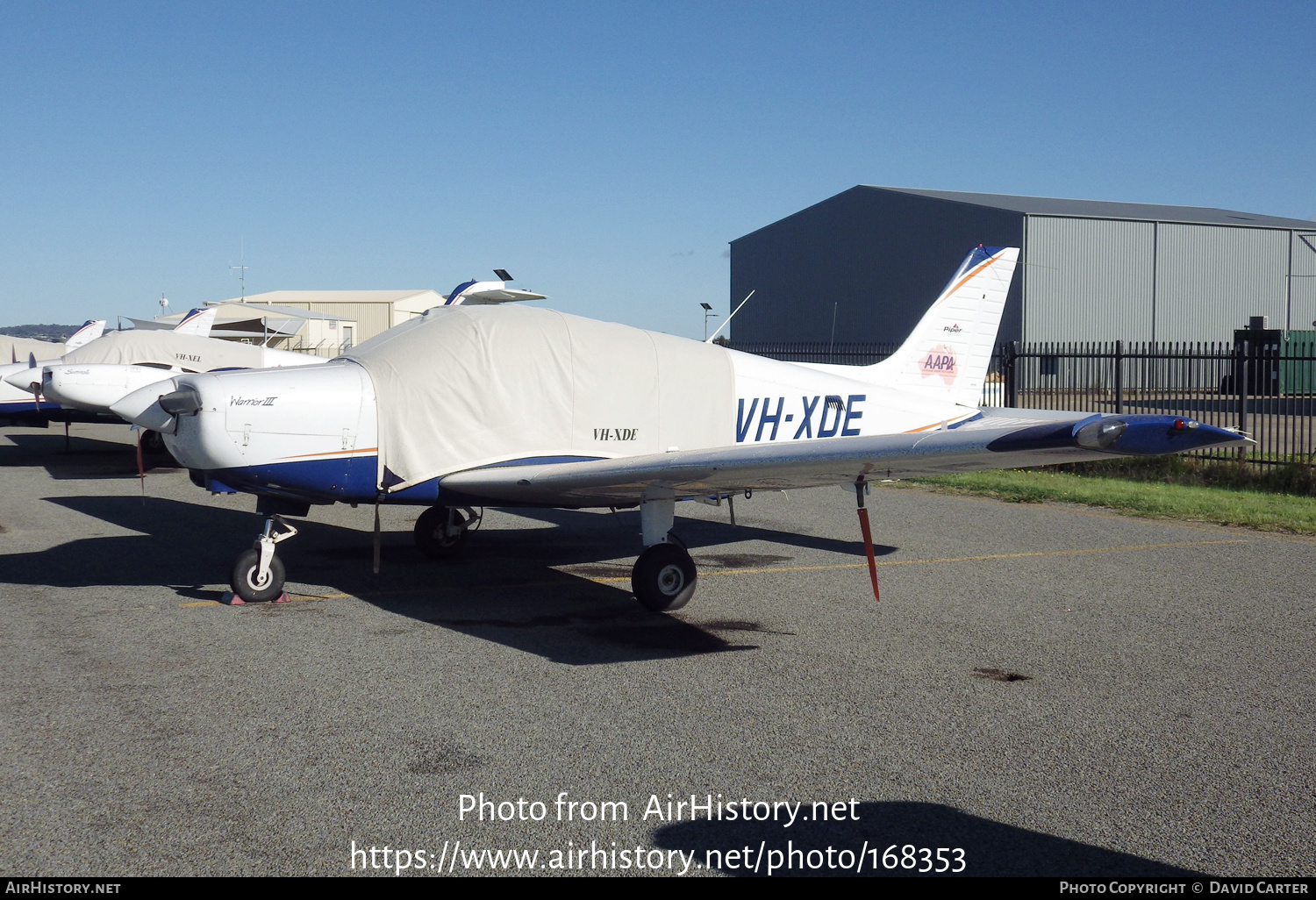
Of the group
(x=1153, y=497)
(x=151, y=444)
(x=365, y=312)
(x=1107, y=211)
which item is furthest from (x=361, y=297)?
(x=1153, y=497)

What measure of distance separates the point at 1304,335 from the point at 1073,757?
39549 millimetres

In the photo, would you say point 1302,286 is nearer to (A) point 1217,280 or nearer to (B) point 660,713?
(A) point 1217,280

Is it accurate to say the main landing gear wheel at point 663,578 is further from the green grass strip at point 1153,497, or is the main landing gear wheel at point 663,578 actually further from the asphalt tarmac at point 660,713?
the green grass strip at point 1153,497

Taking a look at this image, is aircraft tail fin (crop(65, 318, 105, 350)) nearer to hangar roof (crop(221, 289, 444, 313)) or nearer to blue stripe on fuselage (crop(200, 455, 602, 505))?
blue stripe on fuselage (crop(200, 455, 602, 505))

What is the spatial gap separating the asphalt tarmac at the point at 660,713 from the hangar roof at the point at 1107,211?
1335 inches

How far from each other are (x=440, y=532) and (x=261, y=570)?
6.78 feet

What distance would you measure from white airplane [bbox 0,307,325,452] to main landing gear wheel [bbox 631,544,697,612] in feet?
34.5

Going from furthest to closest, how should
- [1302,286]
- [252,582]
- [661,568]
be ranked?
[1302,286] < [252,582] < [661,568]

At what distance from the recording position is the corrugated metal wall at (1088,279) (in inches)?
1515

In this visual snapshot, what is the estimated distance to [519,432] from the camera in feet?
24.3

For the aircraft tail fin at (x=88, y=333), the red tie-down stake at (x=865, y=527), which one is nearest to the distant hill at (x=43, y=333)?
the aircraft tail fin at (x=88, y=333)

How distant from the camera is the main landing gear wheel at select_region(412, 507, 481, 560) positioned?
909 centimetres

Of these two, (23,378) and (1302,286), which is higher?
(1302,286)

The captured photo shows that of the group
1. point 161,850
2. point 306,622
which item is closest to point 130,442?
point 306,622
